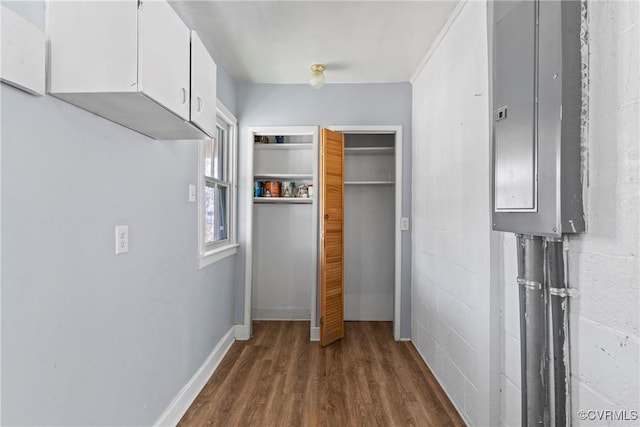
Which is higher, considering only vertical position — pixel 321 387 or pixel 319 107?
pixel 319 107

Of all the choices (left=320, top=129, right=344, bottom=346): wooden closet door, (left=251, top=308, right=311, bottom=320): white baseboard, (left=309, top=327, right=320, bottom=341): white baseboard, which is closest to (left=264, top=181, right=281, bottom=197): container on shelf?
(left=320, top=129, right=344, bottom=346): wooden closet door

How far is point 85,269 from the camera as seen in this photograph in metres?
1.18

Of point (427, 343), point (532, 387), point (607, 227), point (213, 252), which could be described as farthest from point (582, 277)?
point (213, 252)

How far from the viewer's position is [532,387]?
3.80ft

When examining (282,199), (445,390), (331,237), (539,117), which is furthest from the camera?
(282,199)

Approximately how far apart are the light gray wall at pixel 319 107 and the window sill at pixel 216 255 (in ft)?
0.70

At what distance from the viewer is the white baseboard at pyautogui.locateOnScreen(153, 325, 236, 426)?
69.9 inches

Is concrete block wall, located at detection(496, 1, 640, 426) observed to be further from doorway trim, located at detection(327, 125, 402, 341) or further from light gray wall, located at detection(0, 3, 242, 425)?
doorway trim, located at detection(327, 125, 402, 341)

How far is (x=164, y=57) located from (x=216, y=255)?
1.63m

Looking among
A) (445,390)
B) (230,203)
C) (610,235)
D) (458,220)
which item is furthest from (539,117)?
(230,203)

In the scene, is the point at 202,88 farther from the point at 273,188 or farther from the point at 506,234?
the point at 273,188

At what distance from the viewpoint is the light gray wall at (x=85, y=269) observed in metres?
0.93

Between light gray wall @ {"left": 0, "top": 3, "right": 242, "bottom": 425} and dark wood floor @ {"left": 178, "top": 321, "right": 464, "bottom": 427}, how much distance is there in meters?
0.41

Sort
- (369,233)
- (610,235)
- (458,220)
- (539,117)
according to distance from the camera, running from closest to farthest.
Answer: (610,235) → (539,117) → (458,220) → (369,233)
